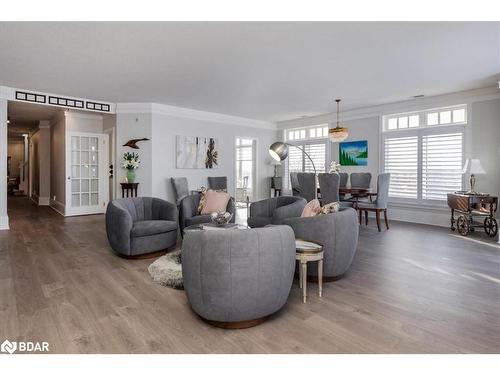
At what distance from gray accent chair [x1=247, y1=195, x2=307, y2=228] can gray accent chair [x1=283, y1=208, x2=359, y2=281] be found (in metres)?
0.68

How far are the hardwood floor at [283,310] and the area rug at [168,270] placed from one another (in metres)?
0.11

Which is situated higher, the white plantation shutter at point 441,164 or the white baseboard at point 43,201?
the white plantation shutter at point 441,164

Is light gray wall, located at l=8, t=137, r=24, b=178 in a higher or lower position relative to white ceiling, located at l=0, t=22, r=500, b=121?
lower

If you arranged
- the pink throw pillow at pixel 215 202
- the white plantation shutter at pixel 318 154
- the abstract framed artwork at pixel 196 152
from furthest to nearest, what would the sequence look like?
the white plantation shutter at pixel 318 154, the abstract framed artwork at pixel 196 152, the pink throw pillow at pixel 215 202

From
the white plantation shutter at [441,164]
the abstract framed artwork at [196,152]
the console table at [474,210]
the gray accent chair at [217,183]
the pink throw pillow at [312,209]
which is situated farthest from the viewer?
the gray accent chair at [217,183]

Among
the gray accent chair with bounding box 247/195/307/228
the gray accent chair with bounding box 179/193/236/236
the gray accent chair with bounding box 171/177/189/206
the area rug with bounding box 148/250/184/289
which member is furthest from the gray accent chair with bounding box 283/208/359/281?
the gray accent chair with bounding box 171/177/189/206

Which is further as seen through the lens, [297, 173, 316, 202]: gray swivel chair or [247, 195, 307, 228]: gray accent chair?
[297, 173, 316, 202]: gray swivel chair

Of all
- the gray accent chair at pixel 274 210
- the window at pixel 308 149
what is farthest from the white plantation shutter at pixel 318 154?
the gray accent chair at pixel 274 210

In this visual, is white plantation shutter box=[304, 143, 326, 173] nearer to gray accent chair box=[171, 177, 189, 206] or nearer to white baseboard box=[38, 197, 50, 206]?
gray accent chair box=[171, 177, 189, 206]

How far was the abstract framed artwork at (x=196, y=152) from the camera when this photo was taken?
759 cm

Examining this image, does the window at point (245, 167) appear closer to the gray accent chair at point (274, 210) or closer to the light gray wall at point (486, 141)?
the gray accent chair at point (274, 210)

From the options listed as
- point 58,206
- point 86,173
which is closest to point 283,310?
point 86,173

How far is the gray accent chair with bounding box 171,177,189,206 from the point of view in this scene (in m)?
Result: 7.21
